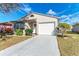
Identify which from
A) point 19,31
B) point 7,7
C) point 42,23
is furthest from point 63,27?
point 7,7

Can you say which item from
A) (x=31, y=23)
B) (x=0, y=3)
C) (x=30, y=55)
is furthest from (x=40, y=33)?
(x=0, y=3)

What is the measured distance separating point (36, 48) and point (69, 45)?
0.94m

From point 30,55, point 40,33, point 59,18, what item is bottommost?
point 30,55

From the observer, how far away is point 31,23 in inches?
242

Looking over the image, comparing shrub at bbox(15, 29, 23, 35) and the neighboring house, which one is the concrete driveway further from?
shrub at bbox(15, 29, 23, 35)

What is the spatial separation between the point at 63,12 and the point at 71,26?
1.54 feet

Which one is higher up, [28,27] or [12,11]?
[12,11]

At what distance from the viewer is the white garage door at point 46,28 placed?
A: 6137mm

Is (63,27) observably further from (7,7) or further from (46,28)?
(7,7)

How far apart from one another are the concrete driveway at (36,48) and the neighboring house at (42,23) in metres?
0.18

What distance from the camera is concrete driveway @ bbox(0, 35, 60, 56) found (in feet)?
19.1

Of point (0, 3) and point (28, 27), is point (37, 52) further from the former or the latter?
point (0, 3)

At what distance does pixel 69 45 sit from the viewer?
19.3 ft

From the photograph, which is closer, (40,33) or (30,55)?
(30,55)
